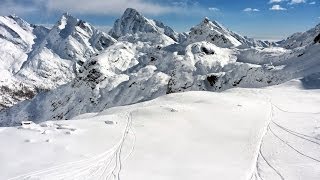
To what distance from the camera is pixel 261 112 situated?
151ft

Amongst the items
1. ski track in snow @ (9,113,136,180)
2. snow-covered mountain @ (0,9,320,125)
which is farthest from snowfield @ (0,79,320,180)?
snow-covered mountain @ (0,9,320,125)

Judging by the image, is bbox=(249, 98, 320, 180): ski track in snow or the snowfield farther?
the snowfield

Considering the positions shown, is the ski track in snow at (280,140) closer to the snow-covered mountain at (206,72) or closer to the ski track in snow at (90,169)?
the ski track in snow at (90,169)

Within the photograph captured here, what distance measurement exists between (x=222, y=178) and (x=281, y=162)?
5.23 m

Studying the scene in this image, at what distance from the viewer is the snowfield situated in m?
26.8

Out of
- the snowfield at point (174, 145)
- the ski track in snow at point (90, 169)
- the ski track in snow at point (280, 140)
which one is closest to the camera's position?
the ski track in snow at point (90, 169)

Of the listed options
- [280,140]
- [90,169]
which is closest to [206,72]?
[280,140]

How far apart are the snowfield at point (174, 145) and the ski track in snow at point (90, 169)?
63 mm

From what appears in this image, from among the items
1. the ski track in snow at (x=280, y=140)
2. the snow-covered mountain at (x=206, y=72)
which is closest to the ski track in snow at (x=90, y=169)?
the ski track in snow at (x=280, y=140)

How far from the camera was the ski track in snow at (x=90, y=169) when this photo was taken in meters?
25.8

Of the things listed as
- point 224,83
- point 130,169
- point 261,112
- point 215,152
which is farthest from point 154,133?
point 224,83

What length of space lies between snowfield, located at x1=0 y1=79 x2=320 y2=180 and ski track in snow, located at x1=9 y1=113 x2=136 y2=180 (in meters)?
0.06

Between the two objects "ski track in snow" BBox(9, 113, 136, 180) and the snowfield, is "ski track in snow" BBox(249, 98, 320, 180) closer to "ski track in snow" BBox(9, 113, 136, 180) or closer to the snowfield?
the snowfield

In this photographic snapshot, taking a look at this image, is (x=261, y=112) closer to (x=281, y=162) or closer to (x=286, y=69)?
(x=281, y=162)
